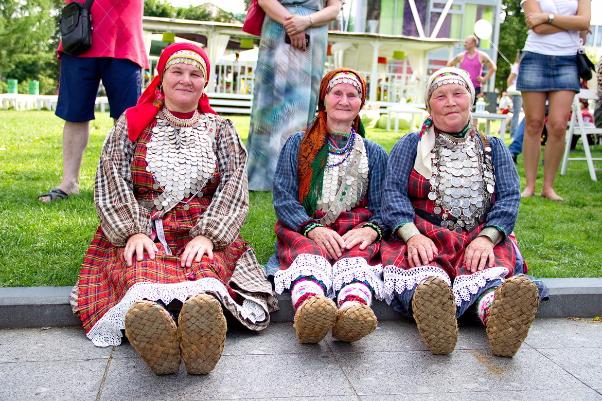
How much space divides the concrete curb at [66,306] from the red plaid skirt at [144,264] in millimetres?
127

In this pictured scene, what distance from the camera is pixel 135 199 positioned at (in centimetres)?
317

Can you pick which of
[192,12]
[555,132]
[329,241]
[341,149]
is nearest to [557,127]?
[555,132]

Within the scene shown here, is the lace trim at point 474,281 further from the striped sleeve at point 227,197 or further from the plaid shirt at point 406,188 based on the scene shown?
the striped sleeve at point 227,197

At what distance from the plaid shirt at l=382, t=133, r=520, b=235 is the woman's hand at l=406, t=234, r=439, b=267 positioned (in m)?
0.14

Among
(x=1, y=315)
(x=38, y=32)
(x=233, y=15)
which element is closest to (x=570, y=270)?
(x=1, y=315)

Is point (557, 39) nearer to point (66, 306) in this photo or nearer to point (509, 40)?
point (66, 306)

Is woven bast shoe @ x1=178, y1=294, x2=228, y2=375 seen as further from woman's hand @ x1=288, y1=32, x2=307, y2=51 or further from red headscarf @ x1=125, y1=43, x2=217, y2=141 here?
woman's hand @ x1=288, y1=32, x2=307, y2=51

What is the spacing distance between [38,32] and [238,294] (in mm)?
34453

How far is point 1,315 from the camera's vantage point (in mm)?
2938

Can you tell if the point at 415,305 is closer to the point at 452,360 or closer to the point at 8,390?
the point at 452,360

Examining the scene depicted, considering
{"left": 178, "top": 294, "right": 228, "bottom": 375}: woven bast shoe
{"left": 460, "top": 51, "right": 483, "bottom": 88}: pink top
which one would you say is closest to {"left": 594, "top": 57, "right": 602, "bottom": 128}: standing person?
{"left": 460, "top": 51, "right": 483, "bottom": 88}: pink top

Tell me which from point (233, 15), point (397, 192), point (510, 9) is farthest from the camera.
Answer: point (233, 15)

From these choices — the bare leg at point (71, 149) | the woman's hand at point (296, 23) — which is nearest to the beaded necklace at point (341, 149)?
the woman's hand at point (296, 23)

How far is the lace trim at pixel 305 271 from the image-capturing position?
306cm
